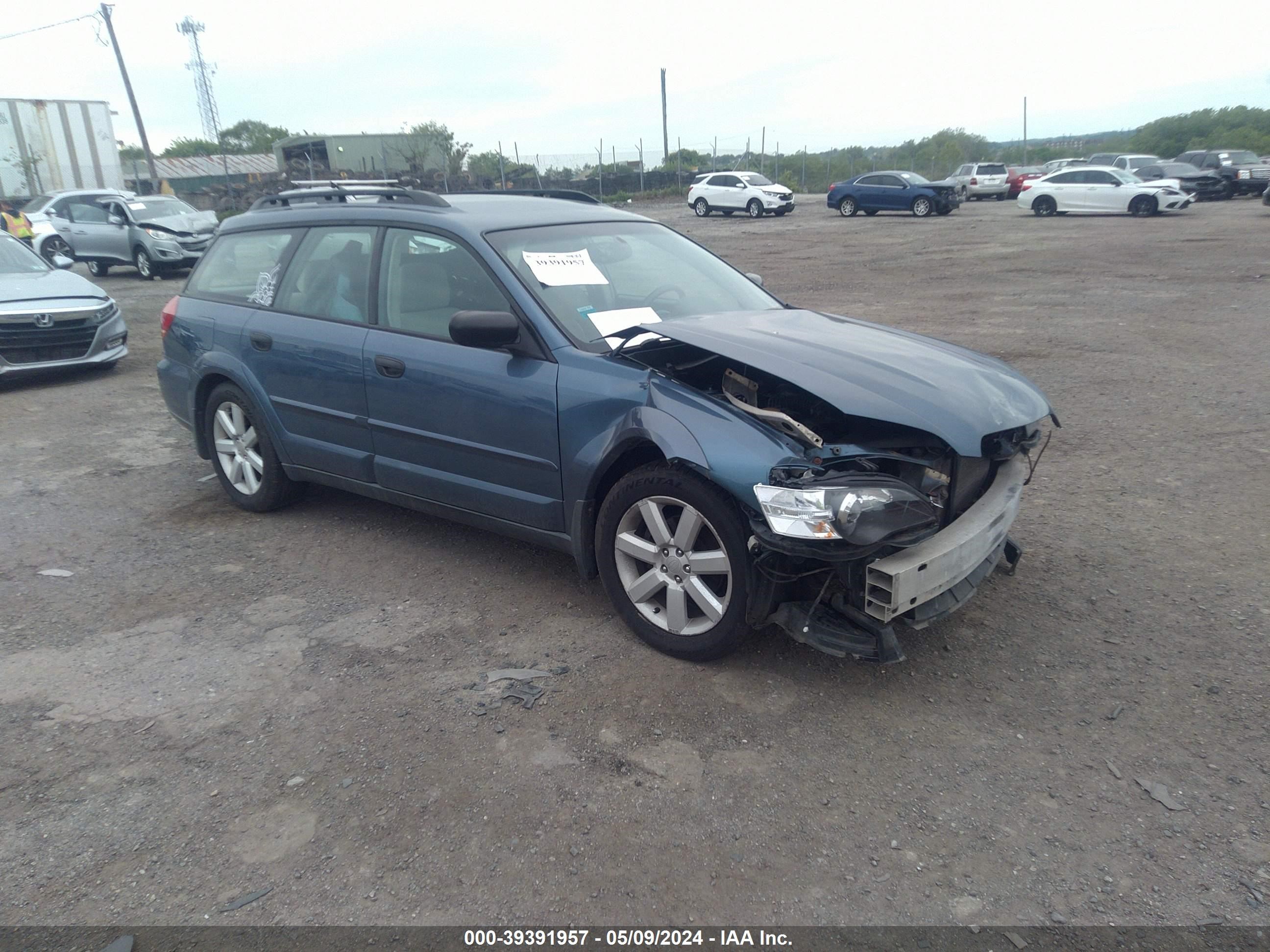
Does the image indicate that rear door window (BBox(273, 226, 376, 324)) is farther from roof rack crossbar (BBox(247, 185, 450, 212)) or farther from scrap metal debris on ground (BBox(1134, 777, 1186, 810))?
scrap metal debris on ground (BBox(1134, 777, 1186, 810))

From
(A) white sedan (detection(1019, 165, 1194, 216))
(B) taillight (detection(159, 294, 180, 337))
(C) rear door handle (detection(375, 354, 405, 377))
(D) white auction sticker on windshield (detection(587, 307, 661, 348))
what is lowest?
(A) white sedan (detection(1019, 165, 1194, 216))

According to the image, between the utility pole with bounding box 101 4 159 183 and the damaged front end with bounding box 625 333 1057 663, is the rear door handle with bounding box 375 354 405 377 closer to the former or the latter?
the damaged front end with bounding box 625 333 1057 663

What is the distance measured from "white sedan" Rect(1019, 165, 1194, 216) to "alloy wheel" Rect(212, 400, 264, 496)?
2640cm

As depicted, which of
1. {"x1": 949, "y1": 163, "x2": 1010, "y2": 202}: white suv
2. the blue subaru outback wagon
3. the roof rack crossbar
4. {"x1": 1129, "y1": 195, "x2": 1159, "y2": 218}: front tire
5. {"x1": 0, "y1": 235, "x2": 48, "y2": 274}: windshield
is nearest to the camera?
the blue subaru outback wagon

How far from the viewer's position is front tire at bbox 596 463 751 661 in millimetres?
3301

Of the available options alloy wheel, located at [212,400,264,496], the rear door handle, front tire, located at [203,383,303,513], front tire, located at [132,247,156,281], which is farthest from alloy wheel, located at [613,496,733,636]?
front tire, located at [132,247,156,281]

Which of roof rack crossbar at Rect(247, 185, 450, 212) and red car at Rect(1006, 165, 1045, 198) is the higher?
roof rack crossbar at Rect(247, 185, 450, 212)

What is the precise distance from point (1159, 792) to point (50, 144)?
37226 millimetres

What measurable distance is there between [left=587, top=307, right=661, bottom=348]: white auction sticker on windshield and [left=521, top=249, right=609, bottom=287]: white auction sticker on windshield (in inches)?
8.2

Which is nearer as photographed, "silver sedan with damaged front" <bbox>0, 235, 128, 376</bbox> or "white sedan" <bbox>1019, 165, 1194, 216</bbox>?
"silver sedan with damaged front" <bbox>0, 235, 128, 376</bbox>

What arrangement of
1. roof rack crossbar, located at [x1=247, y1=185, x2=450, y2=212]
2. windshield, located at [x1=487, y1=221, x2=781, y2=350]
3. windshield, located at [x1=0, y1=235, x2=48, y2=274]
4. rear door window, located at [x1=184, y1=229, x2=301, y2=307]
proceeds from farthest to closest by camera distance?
windshield, located at [x1=0, y1=235, x2=48, y2=274] → rear door window, located at [x1=184, y1=229, x2=301, y2=307] → roof rack crossbar, located at [x1=247, y1=185, x2=450, y2=212] → windshield, located at [x1=487, y1=221, x2=781, y2=350]

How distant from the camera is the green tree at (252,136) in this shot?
67.6 m

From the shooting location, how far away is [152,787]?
296cm

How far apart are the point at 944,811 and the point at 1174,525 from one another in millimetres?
2772
